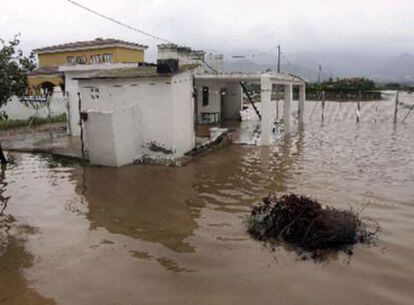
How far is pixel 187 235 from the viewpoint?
1102cm

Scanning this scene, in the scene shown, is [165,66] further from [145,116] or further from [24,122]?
[24,122]

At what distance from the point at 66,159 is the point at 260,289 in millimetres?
13625

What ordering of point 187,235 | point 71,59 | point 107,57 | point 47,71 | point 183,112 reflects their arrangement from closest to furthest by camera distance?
point 187,235, point 183,112, point 47,71, point 107,57, point 71,59

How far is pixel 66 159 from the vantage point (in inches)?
785

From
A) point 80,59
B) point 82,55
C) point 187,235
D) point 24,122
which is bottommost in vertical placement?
point 187,235

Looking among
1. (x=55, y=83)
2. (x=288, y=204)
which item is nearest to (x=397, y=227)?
(x=288, y=204)

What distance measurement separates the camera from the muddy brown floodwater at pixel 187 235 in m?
8.23

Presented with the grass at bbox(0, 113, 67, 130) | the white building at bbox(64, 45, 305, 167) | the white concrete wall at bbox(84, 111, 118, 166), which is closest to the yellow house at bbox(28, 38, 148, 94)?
the grass at bbox(0, 113, 67, 130)

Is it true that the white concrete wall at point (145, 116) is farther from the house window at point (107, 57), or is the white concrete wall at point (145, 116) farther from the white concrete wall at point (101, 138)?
the house window at point (107, 57)

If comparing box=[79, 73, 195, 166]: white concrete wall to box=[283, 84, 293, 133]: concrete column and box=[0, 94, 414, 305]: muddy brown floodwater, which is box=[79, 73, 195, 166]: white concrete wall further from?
box=[283, 84, 293, 133]: concrete column

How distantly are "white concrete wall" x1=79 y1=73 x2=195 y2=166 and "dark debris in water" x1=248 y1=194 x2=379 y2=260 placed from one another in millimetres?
8792

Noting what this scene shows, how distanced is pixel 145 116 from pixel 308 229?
11127 mm

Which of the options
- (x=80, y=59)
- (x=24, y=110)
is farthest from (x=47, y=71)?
(x=24, y=110)

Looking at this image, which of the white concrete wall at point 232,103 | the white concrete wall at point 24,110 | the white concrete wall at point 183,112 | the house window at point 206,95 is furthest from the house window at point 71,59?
the white concrete wall at point 183,112
